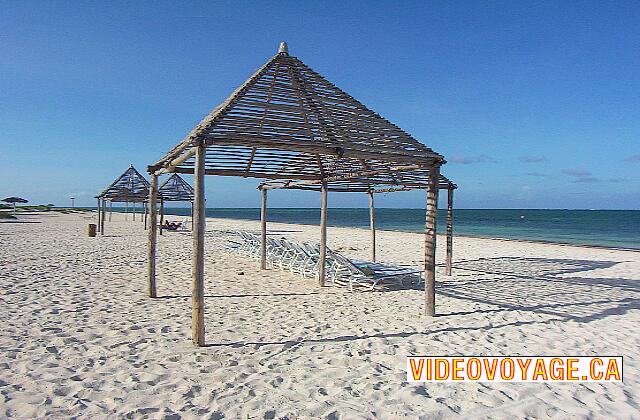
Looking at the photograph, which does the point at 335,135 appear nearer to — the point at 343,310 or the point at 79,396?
the point at 343,310

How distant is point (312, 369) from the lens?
3.87 m

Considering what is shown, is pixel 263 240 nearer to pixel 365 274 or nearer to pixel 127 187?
pixel 365 274

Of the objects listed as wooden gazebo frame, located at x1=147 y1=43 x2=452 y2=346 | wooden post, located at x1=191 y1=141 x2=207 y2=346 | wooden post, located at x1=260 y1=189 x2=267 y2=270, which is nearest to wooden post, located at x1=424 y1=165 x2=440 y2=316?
wooden gazebo frame, located at x1=147 y1=43 x2=452 y2=346

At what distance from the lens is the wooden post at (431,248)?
5.84 meters

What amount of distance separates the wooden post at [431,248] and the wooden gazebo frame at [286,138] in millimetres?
13

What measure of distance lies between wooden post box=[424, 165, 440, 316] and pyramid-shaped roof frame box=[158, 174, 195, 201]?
1541 centimetres

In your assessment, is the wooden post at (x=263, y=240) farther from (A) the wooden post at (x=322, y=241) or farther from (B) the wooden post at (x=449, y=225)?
(B) the wooden post at (x=449, y=225)

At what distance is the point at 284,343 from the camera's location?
14.9 ft

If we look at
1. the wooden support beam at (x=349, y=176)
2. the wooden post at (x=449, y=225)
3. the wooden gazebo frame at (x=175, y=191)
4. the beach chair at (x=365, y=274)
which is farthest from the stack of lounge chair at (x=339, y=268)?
the wooden gazebo frame at (x=175, y=191)

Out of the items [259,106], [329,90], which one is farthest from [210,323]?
[329,90]

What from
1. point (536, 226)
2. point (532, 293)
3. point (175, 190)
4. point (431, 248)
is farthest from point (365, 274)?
point (536, 226)

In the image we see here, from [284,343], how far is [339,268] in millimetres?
3698

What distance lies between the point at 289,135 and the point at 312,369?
2.55 m

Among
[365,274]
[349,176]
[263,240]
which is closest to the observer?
[349,176]
